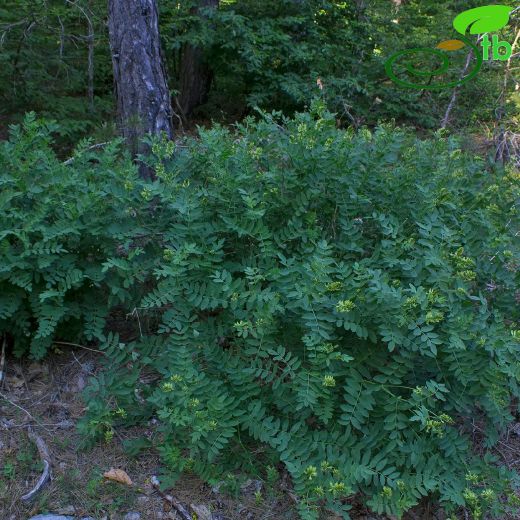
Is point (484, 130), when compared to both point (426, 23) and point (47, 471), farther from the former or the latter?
point (47, 471)

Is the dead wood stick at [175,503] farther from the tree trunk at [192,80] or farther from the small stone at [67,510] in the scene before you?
the tree trunk at [192,80]

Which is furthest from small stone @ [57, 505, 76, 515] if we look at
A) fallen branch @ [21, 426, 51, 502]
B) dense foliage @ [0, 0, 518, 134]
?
dense foliage @ [0, 0, 518, 134]

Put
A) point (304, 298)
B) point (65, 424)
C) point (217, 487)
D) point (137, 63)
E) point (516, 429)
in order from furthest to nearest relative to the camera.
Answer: point (137, 63) → point (516, 429) → point (65, 424) → point (217, 487) → point (304, 298)

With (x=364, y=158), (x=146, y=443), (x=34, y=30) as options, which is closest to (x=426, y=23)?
(x=34, y=30)

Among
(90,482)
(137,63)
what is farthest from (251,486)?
(137,63)

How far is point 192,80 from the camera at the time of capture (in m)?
8.98

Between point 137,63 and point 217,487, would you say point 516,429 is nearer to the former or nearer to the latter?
point 217,487

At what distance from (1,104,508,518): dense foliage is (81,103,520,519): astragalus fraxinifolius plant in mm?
12

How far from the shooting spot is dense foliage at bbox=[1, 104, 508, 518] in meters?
2.69

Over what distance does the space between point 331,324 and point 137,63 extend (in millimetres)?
3067

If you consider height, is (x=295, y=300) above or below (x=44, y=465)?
above

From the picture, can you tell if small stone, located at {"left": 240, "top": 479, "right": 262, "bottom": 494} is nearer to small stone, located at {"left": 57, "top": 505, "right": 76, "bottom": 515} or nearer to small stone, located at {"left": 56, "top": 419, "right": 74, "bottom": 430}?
small stone, located at {"left": 57, "top": 505, "right": 76, "bottom": 515}

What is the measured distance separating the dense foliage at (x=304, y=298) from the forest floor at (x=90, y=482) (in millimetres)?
122

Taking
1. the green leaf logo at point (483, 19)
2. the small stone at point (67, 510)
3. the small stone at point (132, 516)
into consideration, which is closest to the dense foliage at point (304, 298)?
the small stone at point (132, 516)
